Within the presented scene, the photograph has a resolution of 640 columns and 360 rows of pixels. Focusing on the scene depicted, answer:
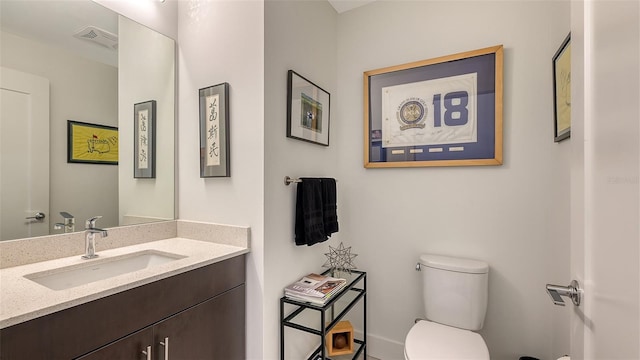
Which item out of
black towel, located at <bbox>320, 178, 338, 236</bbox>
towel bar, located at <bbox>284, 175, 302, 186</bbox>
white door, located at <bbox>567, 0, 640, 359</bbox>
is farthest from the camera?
black towel, located at <bbox>320, 178, 338, 236</bbox>

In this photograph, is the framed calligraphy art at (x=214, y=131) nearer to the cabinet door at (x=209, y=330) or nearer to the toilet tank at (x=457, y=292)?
the cabinet door at (x=209, y=330)

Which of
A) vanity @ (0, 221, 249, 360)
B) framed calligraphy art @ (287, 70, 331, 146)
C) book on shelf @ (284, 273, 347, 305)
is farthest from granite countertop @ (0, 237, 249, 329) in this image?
framed calligraphy art @ (287, 70, 331, 146)

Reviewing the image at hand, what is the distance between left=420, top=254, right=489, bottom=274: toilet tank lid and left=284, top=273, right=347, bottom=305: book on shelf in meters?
0.53

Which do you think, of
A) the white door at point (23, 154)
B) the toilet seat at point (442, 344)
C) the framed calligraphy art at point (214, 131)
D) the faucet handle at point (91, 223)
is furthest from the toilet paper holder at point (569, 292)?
the white door at point (23, 154)

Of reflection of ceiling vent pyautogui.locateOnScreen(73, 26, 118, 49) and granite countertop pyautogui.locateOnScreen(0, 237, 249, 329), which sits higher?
reflection of ceiling vent pyautogui.locateOnScreen(73, 26, 118, 49)

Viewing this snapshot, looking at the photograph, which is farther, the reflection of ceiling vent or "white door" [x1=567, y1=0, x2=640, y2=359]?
the reflection of ceiling vent

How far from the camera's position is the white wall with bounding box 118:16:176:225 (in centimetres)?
144

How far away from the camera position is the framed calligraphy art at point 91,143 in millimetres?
1270

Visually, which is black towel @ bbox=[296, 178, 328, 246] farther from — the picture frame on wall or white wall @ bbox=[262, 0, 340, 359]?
the picture frame on wall

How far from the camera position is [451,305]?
1509mm

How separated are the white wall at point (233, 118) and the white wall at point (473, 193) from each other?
820 millimetres

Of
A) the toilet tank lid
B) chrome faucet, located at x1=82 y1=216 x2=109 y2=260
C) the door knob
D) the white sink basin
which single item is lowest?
the toilet tank lid

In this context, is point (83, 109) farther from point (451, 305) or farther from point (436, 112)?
point (451, 305)

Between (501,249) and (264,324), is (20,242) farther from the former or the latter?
(501,249)
